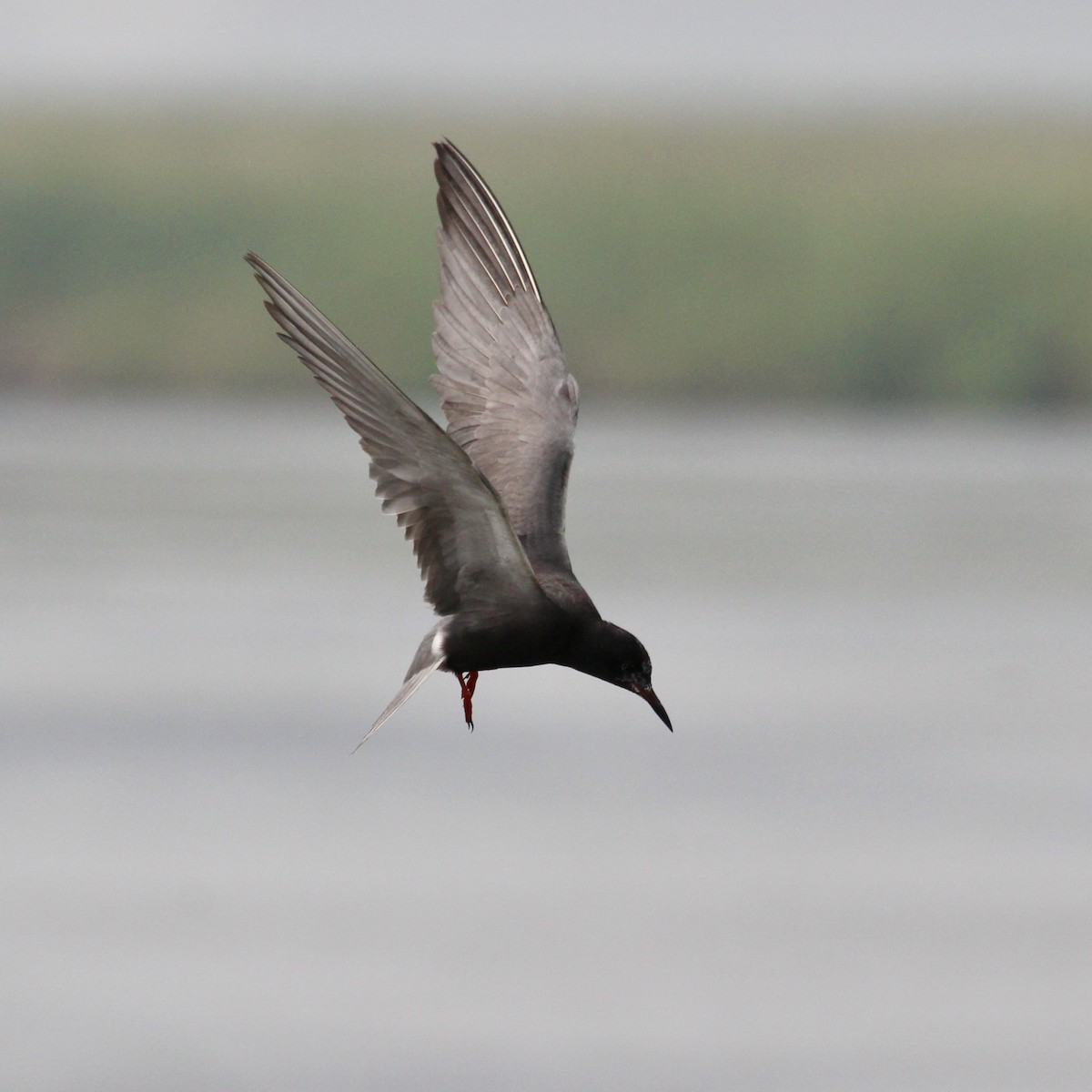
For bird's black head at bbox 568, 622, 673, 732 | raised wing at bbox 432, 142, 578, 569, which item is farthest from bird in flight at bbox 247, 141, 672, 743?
raised wing at bbox 432, 142, 578, 569

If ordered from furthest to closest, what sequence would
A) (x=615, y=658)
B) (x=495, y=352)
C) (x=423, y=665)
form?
(x=495, y=352)
(x=423, y=665)
(x=615, y=658)

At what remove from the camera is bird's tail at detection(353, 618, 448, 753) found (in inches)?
290

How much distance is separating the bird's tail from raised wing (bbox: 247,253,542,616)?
96 millimetres

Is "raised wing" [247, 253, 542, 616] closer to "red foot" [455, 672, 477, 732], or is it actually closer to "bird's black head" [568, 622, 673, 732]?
"bird's black head" [568, 622, 673, 732]

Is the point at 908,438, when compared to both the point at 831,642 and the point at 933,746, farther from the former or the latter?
the point at 933,746

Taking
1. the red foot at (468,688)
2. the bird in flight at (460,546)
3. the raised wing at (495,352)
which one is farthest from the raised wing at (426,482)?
the raised wing at (495,352)

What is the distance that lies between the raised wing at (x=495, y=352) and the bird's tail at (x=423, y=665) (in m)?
1.33

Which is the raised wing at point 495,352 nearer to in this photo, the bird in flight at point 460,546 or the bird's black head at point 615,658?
the bird in flight at point 460,546

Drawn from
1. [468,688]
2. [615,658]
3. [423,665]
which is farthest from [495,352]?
[615,658]

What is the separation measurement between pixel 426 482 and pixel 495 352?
6.06 ft

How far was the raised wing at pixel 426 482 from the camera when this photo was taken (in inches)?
Result: 285

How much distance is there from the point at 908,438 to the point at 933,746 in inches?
1355

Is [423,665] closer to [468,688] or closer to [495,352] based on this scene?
[468,688]

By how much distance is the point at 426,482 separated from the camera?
7.51 meters
